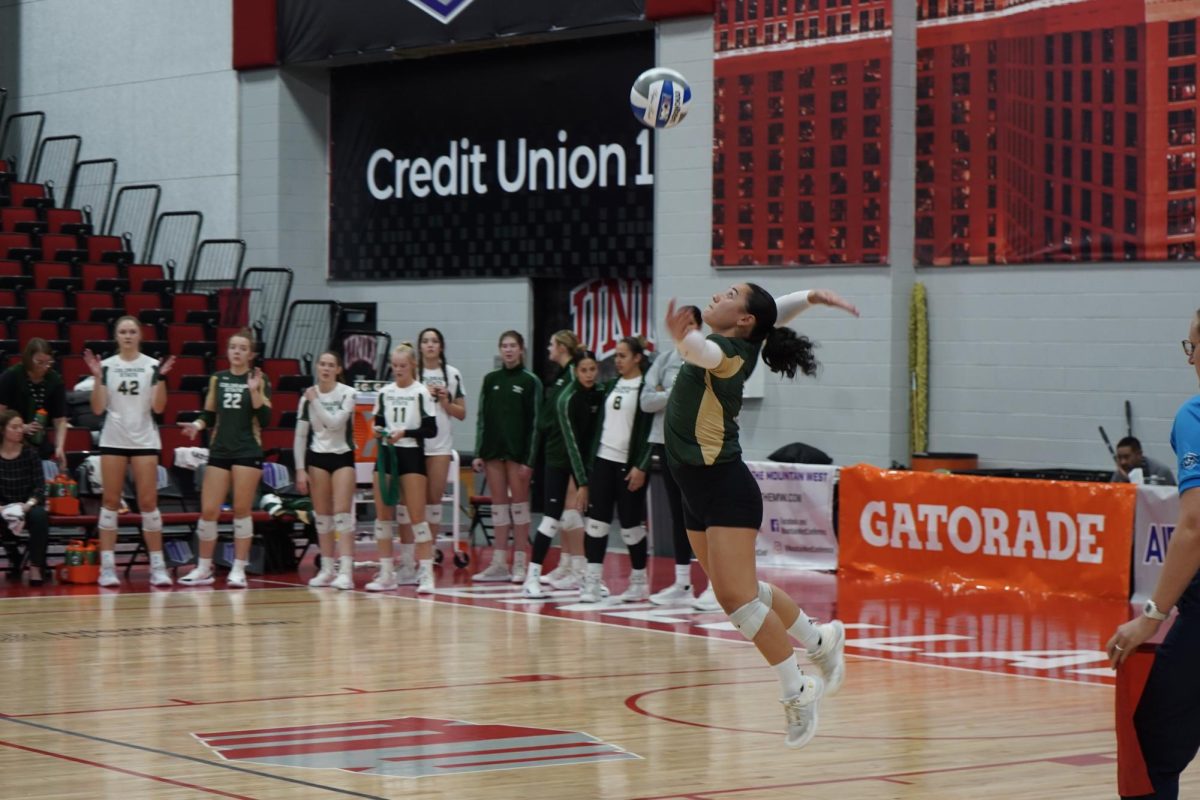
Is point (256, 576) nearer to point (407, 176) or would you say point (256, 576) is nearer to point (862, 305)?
point (862, 305)

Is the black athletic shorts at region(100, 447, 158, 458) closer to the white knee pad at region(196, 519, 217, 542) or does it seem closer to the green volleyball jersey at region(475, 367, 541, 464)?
the white knee pad at region(196, 519, 217, 542)

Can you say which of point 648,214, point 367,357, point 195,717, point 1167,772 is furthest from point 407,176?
point 1167,772

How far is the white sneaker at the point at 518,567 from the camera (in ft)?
44.7

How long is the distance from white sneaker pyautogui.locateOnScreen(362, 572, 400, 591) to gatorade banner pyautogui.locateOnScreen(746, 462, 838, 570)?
3331 mm

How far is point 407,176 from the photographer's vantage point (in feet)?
66.3

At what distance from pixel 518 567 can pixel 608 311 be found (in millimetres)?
5482

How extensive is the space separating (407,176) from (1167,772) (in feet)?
54.2

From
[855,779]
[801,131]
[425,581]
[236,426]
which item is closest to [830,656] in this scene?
[855,779]

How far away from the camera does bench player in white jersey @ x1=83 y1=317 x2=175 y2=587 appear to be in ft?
41.2

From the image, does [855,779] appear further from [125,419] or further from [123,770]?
[125,419]

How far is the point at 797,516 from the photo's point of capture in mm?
14945

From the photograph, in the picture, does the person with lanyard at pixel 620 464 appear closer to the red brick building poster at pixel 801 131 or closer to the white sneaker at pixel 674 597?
the white sneaker at pixel 674 597

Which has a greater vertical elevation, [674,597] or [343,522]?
[343,522]

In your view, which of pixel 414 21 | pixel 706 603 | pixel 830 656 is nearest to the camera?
pixel 830 656
